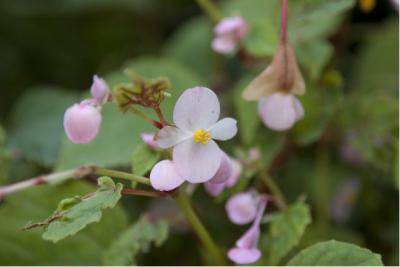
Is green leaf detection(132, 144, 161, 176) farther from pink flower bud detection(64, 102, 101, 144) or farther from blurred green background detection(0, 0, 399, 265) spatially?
blurred green background detection(0, 0, 399, 265)

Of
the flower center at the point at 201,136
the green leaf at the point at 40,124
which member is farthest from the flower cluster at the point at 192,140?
the green leaf at the point at 40,124

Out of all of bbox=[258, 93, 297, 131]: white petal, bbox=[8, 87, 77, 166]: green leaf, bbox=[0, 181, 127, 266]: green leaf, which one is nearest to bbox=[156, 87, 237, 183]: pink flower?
bbox=[258, 93, 297, 131]: white petal

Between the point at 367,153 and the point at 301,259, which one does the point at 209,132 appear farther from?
the point at 367,153

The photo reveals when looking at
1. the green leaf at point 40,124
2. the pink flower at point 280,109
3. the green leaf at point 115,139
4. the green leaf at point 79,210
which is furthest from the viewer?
the green leaf at point 40,124

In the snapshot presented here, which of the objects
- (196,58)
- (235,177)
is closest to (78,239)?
(235,177)

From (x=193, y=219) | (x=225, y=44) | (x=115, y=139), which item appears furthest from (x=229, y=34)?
(x=193, y=219)

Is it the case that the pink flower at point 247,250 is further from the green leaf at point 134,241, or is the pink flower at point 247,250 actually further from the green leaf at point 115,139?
the green leaf at point 115,139

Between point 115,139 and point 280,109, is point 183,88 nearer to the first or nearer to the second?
point 115,139
